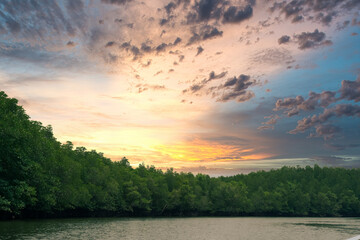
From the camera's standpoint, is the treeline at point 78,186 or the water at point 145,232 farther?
the treeline at point 78,186

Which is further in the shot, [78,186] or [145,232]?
[78,186]

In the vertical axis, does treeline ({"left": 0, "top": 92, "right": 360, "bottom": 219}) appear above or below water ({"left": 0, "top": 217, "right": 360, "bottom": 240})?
above

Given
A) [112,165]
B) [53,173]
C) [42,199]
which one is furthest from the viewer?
[112,165]

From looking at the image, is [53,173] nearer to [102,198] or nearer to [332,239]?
[102,198]

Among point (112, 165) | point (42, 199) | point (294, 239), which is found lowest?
point (294, 239)

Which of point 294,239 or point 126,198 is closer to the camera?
point 294,239

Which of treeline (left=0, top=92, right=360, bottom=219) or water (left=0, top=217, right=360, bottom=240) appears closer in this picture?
water (left=0, top=217, right=360, bottom=240)

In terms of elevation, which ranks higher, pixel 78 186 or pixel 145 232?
pixel 78 186

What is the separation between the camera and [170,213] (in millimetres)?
165250

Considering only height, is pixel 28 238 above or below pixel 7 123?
below

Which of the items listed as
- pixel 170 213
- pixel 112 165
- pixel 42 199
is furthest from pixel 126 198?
pixel 42 199

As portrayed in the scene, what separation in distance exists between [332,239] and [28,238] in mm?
45027

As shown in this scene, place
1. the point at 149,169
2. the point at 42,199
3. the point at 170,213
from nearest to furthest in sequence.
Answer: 1. the point at 42,199
2. the point at 170,213
3. the point at 149,169

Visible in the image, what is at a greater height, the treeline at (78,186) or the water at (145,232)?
the treeline at (78,186)
